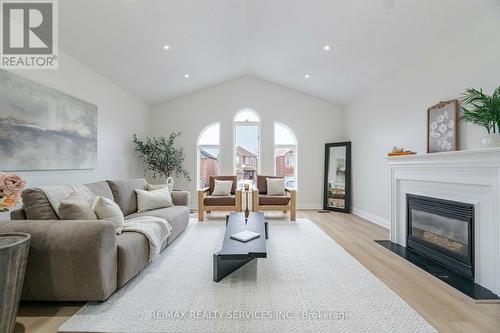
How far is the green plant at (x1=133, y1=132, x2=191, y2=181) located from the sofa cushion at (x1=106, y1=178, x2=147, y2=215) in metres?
1.75

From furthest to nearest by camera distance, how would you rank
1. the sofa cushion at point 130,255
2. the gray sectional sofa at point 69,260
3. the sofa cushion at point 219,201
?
the sofa cushion at point 219,201 < the sofa cushion at point 130,255 < the gray sectional sofa at point 69,260

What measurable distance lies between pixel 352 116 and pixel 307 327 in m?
5.08

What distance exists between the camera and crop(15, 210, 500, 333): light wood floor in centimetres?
Answer: 168

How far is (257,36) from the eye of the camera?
417cm

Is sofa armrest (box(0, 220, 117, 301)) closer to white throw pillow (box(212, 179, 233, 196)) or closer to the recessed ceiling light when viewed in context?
white throw pillow (box(212, 179, 233, 196))

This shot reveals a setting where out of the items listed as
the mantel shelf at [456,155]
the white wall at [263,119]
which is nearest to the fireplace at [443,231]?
the mantel shelf at [456,155]

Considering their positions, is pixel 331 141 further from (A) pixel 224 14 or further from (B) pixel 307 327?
(B) pixel 307 327

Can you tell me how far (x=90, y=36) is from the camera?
3070 millimetres

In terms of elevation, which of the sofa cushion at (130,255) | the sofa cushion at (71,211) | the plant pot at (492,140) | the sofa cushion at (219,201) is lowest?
the sofa cushion at (130,255)

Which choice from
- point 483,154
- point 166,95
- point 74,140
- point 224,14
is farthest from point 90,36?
point 483,154

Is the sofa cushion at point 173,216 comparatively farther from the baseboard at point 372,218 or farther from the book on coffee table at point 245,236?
the baseboard at point 372,218

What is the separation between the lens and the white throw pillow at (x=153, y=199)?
3588mm

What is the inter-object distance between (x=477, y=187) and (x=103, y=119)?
16.9ft

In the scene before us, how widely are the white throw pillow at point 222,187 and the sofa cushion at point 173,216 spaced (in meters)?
1.26
